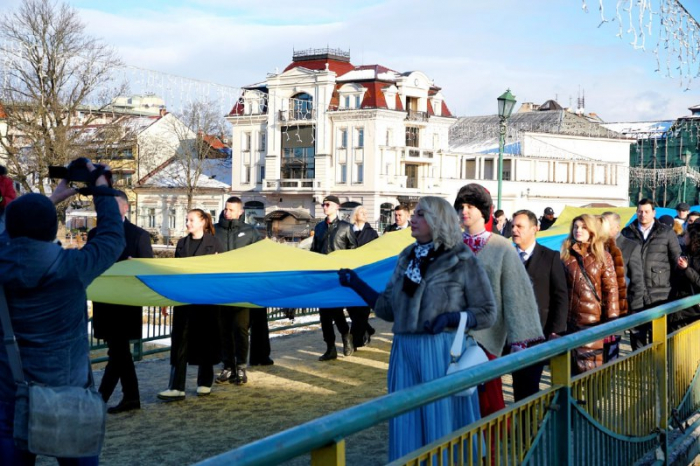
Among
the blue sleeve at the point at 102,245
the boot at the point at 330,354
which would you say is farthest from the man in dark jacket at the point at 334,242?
the blue sleeve at the point at 102,245

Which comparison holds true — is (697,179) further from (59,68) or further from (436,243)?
(436,243)

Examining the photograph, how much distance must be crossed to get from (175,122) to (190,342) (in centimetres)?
7132

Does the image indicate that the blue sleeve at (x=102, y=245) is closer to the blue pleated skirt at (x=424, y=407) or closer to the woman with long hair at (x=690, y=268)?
the blue pleated skirt at (x=424, y=407)

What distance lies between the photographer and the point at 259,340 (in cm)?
1170

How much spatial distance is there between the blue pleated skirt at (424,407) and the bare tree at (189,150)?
6691cm

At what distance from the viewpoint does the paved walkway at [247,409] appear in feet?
24.8

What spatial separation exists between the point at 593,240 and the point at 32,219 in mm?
5336

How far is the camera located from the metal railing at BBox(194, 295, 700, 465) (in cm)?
216

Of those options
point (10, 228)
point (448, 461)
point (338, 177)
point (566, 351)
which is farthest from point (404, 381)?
point (338, 177)

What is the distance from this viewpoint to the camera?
4.56 m

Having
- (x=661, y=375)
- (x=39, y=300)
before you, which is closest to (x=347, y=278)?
(x=39, y=300)

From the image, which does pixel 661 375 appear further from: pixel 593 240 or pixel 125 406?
pixel 125 406

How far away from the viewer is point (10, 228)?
4.30 metres

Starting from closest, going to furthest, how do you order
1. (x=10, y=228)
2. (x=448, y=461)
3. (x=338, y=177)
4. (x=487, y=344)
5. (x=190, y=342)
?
(x=448, y=461) < (x=10, y=228) < (x=487, y=344) < (x=190, y=342) < (x=338, y=177)
